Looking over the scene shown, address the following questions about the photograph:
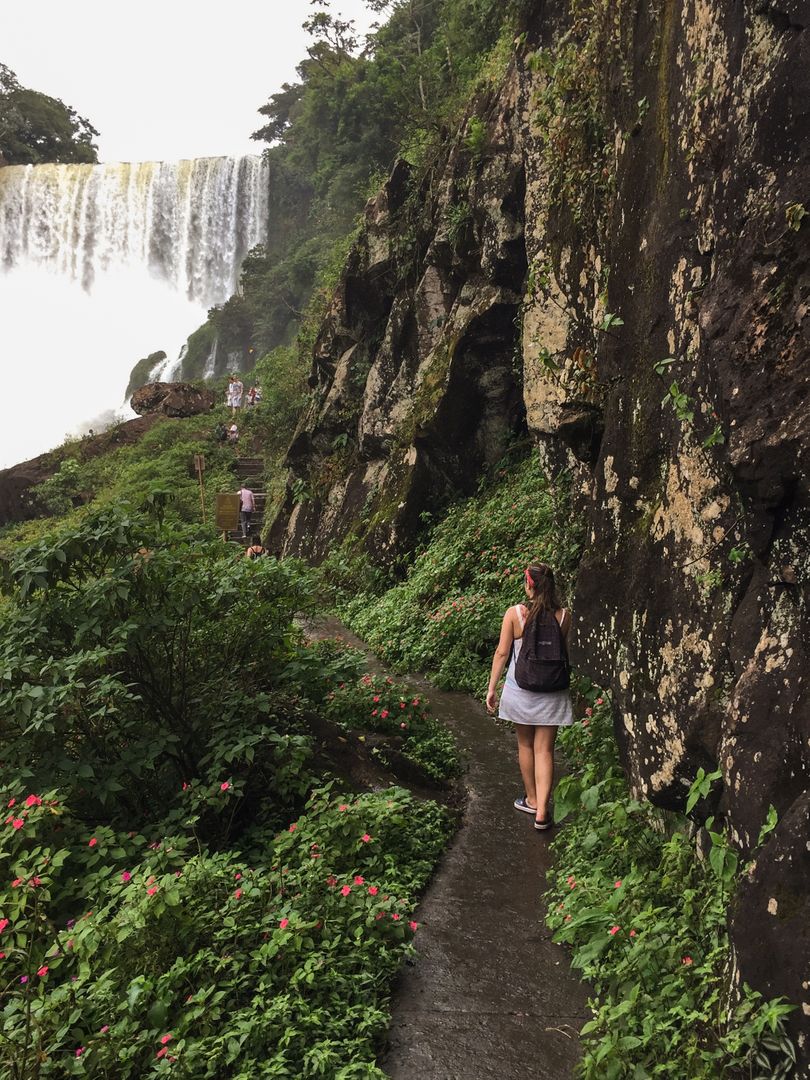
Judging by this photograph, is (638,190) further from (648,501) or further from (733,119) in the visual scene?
(648,501)

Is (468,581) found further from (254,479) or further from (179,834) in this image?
(254,479)

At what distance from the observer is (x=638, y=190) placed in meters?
4.62

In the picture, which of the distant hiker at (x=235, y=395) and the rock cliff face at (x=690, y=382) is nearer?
the rock cliff face at (x=690, y=382)

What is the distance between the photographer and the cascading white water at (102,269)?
38562 mm

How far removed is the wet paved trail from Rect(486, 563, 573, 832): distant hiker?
43cm

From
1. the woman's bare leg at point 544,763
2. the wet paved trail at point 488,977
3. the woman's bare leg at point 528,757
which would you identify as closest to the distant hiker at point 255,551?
the woman's bare leg at point 528,757

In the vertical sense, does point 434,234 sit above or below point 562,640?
above

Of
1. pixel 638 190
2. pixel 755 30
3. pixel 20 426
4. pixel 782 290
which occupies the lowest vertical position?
pixel 20 426

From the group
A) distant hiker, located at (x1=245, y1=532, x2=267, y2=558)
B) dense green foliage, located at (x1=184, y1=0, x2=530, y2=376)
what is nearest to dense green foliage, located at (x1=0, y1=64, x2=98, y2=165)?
dense green foliage, located at (x1=184, y1=0, x2=530, y2=376)

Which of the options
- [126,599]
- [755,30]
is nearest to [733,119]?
[755,30]

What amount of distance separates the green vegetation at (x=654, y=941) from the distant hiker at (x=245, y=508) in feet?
51.3

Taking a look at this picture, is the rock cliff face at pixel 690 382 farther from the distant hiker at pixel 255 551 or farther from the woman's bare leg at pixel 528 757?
the distant hiker at pixel 255 551

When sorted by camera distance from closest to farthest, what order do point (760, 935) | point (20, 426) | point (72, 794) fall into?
point (760, 935)
point (72, 794)
point (20, 426)

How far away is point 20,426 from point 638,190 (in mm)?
39762
